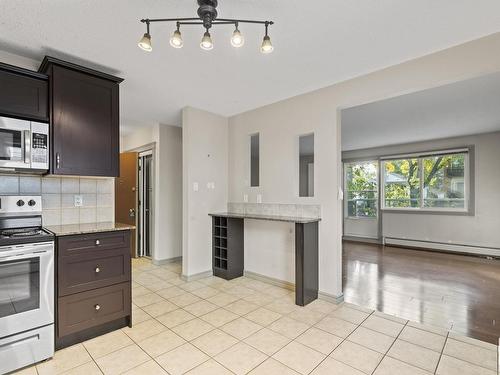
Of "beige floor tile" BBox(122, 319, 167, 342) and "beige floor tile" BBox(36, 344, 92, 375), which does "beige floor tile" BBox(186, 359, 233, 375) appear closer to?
"beige floor tile" BBox(122, 319, 167, 342)

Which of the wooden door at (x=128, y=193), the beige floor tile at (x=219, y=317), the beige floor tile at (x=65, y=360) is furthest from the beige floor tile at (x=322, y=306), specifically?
the wooden door at (x=128, y=193)

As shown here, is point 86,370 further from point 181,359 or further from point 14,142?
point 14,142

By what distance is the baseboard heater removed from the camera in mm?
5448

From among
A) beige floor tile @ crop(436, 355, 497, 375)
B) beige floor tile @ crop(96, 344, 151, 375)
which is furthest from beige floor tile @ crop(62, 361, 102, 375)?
beige floor tile @ crop(436, 355, 497, 375)

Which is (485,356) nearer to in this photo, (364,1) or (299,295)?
(299,295)

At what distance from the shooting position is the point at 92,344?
2.28 metres

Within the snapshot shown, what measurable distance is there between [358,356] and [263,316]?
993 mm

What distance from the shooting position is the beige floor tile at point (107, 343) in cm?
218

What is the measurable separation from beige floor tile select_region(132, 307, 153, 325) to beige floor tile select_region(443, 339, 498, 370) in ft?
9.02

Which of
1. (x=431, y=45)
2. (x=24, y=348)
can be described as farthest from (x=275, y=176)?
(x=24, y=348)

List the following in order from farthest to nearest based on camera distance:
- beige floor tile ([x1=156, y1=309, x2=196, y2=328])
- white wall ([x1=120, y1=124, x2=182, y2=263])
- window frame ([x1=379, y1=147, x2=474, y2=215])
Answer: window frame ([x1=379, y1=147, x2=474, y2=215]), white wall ([x1=120, y1=124, x2=182, y2=263]), beige floor tile ([x1=156, y1=309, x2=196, y2=328])

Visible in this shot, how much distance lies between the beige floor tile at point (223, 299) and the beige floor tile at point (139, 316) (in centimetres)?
72

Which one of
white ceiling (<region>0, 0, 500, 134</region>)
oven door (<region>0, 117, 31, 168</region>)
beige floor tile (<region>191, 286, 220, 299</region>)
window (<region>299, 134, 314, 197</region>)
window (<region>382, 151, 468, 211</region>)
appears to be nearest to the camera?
white ceiling (<region>0, 0, 500, 134</region>)

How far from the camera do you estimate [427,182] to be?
249 inches
